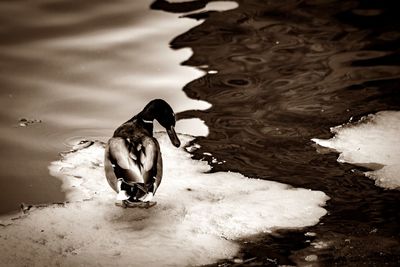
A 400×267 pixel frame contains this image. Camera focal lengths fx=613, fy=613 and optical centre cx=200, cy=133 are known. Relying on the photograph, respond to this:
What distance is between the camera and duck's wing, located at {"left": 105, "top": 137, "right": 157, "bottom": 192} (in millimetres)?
3441

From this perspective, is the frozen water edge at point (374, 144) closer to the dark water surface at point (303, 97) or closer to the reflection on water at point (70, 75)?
the dark water surface at point (303, 97)

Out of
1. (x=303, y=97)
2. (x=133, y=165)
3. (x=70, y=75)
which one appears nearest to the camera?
(x=133, y=165)

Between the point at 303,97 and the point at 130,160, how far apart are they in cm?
216

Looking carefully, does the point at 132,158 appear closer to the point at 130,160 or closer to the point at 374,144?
the point at 130,160

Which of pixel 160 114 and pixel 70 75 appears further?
pixel 70 75

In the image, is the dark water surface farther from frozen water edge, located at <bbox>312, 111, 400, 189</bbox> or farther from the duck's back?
the duck's back

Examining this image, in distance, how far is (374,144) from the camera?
4.44m

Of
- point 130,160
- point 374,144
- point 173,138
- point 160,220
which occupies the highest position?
point 130,160

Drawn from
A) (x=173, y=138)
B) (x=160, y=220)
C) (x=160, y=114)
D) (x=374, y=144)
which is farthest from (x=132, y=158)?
(x=374, y=144)

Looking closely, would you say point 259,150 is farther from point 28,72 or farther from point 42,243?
point 28,72

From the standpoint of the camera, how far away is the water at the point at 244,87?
3.61 metres

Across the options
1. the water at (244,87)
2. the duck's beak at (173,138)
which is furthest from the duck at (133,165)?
the water at (244,87)

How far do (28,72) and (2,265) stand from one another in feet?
10.6

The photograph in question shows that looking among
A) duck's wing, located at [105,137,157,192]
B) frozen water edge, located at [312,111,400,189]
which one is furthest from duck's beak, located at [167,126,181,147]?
frozen water edge, located at [312,111,400,189]
